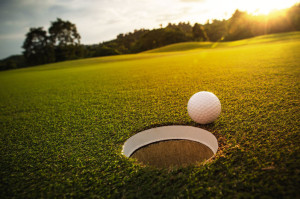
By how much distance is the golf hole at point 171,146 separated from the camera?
6.14 feet

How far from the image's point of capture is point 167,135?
226 cm

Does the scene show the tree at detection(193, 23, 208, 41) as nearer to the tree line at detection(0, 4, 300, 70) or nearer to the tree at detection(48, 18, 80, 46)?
the tree line at detection(0, 4, 300, 70)

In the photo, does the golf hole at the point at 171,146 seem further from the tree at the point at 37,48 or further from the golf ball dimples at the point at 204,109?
the tree at the point at 37,48

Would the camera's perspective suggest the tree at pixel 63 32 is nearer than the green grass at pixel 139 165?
No

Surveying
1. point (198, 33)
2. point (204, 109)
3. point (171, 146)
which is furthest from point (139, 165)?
point (198, 33)

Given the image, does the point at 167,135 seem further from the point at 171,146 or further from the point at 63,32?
the point at 63,32

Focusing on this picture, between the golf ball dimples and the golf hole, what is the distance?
0.14 m

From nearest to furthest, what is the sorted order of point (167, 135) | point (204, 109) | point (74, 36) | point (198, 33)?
point (204, 109)
point (167, 135)
point (74, 36)
point (198, 33)

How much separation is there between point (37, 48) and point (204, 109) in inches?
1935

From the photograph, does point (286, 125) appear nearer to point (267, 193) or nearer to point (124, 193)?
point (267, 193)

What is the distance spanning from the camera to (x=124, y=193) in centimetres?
127

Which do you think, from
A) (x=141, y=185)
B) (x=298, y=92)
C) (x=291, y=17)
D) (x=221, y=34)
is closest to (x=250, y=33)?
(x=291, y=17)

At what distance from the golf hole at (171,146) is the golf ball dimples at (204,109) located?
0.47ft

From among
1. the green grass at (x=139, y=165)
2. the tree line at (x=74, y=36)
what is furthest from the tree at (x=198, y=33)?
the green grass at (x=139, y=165)
